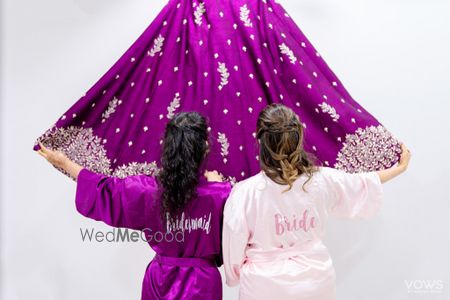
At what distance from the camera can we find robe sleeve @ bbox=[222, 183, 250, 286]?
4.88ft

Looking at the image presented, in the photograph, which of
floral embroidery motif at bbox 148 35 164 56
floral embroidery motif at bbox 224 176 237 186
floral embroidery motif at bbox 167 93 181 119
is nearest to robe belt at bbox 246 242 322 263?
floral embroidery motif at bbox 224 176 237 186

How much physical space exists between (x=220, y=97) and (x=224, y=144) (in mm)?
170

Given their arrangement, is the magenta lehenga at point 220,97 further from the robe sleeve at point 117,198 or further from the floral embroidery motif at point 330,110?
the robe sleeve at point 117,198

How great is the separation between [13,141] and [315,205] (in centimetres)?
161

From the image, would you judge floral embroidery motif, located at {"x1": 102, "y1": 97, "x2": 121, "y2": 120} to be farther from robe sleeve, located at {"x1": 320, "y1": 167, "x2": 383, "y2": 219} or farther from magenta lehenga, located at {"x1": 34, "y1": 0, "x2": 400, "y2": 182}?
robe sleeve, located at {"x1": 320, "y1": 167, "x2": 383, "y2": 219}

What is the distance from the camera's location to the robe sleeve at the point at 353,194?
155 cm

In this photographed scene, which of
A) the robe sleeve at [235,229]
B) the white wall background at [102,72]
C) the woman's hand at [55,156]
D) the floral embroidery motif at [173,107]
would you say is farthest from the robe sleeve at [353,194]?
the woman's hand at [55,156]

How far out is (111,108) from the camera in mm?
1769

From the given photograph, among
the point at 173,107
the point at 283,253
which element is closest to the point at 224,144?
the point at 173,107

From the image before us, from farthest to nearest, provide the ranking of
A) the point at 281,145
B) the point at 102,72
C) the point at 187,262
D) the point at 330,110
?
1. the point at 102,72
2. the point at 330,110
3. the point at 187,262
4. the point at 281,145

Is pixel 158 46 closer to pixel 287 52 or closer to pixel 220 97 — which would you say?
pixel 220 97

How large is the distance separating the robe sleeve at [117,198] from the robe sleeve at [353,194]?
591 mm

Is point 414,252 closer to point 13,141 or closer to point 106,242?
point 106,242

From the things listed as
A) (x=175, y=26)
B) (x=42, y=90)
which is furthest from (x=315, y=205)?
(x=42, y=90)
